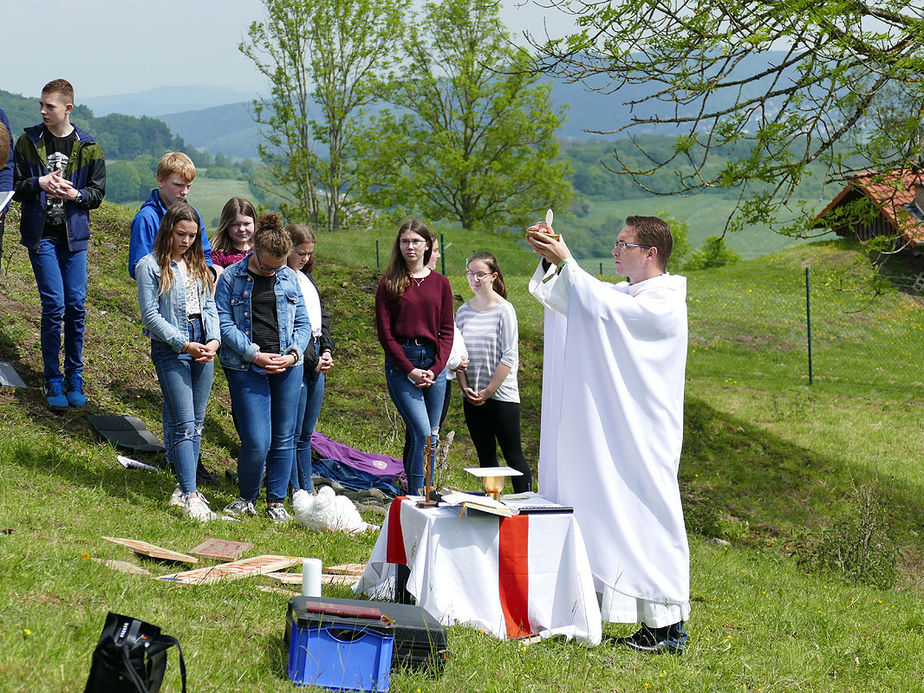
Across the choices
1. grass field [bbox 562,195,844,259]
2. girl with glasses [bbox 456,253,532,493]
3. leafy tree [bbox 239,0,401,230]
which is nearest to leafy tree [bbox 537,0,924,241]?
girl with glasses [bbox 456,253,532,493]

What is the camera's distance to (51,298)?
762 cm

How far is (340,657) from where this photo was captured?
3807 millimetres

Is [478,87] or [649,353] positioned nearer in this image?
[649,353]

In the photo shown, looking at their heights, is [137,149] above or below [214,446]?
above

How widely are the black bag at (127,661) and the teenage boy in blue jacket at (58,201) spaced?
506 cm

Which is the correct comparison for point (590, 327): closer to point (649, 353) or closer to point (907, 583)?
point (649, 353)

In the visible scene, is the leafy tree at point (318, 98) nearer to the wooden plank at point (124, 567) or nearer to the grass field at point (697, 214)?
the wooden plank at point (124, 567)

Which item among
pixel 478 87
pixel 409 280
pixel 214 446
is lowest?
pixel 214 446

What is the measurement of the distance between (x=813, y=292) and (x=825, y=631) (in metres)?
20.1

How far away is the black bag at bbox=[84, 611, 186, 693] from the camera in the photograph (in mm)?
3105

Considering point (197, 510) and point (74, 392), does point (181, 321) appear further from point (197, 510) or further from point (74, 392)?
point (74, 392)

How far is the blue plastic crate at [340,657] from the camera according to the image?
3785mm

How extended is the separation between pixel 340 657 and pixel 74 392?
17.3ft

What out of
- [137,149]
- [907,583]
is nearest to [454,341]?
[907,583]
